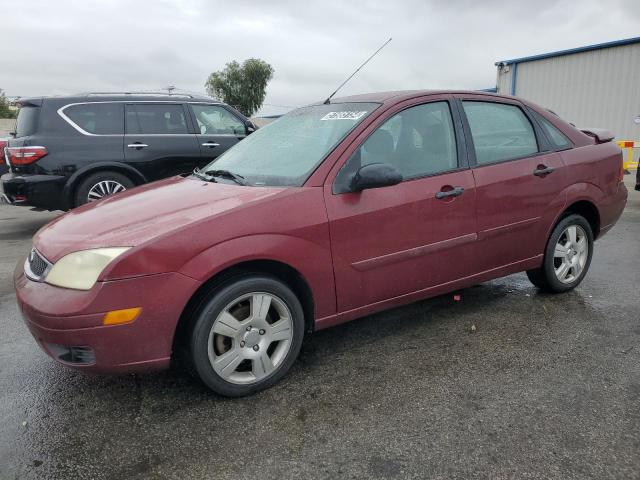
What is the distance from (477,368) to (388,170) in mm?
1240

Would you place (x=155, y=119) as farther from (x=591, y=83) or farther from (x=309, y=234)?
(x=591, y=83)

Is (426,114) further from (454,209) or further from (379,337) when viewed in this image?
(379,337)

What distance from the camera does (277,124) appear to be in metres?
3.84

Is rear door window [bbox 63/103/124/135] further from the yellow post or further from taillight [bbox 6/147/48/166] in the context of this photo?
the yellow post

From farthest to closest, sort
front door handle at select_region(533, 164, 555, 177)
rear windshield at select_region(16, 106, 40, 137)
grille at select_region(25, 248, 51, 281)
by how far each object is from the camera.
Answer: rear windshield at select_region(16, 106, 40, 137)
front door handle at select_region(533, 164, 555, 177)
grille at select_region(25, 248, 51, 281)

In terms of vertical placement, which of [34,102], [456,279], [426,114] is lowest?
[456,279]

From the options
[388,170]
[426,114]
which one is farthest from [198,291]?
[426,114]

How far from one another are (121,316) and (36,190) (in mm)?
4888

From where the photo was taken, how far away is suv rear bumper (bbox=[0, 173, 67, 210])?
6355 millimetres

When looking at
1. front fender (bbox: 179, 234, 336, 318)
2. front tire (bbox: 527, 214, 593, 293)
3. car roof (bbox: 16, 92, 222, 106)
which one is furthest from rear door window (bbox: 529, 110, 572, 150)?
car roof (bbox: 16, 92, 222, 106)

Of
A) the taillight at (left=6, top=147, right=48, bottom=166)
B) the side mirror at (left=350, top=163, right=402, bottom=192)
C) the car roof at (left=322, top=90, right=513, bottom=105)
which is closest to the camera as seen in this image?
the side mirror at (left=350, top=163, right=402, bottom=192)

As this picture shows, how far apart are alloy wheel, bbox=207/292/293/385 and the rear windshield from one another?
5317mm

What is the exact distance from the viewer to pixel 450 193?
10.7ft

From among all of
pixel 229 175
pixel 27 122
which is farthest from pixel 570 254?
pixel 27 122
